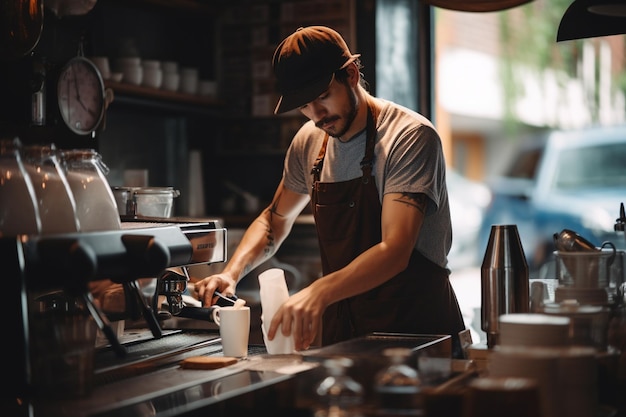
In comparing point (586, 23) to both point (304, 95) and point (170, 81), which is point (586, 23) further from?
point (170, 81)

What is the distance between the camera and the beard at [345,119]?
2.91 metres

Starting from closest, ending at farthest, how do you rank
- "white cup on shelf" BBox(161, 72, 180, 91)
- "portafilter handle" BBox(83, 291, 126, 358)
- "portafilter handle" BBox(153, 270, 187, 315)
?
"portafilter handle" BBox(83, 291, 126, 358), "portafilter handle" BBox(153, 270, 187, 315), "white cup on shelf" BBox(161, 72, 180, 91)

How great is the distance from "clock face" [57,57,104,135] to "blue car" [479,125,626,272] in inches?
152

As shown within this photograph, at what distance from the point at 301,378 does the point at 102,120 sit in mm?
2564

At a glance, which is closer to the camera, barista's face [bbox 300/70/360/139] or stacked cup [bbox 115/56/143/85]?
barista's face [bbox 300/70/360/139]

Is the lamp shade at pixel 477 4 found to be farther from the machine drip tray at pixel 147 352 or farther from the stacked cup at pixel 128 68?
the stacked cup at pixel 128 68

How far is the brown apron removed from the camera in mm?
2980

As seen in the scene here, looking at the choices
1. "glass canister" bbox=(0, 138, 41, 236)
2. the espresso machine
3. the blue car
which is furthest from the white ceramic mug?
the blue car

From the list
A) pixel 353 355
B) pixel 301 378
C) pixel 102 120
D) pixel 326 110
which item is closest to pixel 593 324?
pixel 353 355

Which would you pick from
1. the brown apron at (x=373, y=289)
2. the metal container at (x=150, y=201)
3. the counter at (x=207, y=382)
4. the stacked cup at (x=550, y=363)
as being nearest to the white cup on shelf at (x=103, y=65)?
the metal container at (x=150, y=201)

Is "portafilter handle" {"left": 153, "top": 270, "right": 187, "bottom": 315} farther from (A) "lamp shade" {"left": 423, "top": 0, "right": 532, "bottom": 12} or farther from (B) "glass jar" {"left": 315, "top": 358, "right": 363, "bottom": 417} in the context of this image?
(A) "lamp shade" {"left": 423, "top": 0, "right": 532, "bottom": 12}

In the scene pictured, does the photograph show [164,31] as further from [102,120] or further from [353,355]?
[353,355]

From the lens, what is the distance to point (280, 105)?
2.81 metres

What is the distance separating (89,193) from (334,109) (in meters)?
0.99
